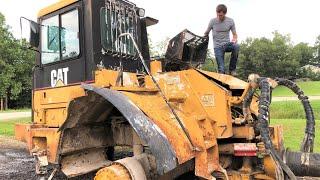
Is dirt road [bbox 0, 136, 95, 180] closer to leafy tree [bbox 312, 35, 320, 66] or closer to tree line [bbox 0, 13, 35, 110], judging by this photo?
tree line [bbox 0, 13, 35, 110]

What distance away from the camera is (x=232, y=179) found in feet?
16.4

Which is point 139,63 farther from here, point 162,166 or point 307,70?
point 307,70

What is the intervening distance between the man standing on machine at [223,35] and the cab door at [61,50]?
7.17ft

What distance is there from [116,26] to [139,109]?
2.57 metres

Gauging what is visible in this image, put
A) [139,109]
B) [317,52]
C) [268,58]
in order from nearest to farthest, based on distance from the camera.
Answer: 1. [139,109]
2. [268,58]
3. [317,52]

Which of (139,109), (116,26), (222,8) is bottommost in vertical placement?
(139,109)

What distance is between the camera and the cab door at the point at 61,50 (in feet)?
22.2

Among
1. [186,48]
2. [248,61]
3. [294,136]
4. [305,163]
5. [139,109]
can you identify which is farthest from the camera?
[248,61]

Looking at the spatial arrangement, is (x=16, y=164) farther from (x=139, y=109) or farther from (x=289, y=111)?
(x=289, y=111)

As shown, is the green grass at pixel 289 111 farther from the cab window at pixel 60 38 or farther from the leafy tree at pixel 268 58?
the leafy tree at pixel 268 58

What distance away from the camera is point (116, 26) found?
691cm

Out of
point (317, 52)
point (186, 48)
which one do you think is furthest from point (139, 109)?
point (317, 52)

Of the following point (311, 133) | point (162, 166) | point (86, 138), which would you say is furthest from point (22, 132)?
point (311, 133)

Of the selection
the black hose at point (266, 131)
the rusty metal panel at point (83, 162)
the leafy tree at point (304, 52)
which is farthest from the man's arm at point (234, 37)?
the leafy tree at point (304, 52)
